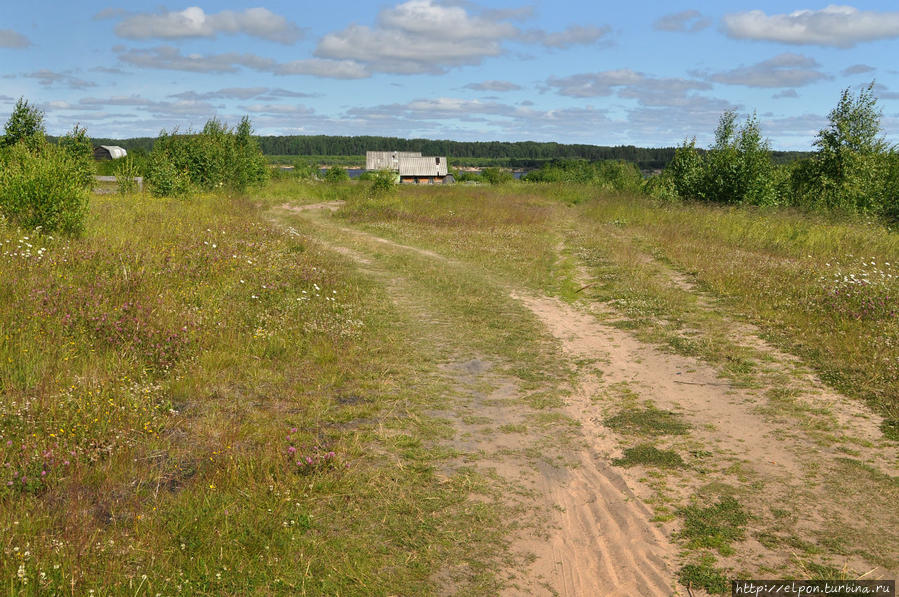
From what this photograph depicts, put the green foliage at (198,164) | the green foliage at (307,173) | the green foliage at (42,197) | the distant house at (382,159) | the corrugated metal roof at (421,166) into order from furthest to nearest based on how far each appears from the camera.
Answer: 1. the corrugated metal roof at (421,166)
2. the distant house at (382,159)
3. the green foliage at (307,173)
4. the green foliage at (198,164)
5. the green foliage at (42,197)

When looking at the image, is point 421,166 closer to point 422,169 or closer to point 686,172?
point 422,169

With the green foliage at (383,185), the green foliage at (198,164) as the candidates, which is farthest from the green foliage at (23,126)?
the green foliage at (383,185)

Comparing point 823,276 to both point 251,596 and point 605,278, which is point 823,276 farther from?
point 251,596

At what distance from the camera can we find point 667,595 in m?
3.74

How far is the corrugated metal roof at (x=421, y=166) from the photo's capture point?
316 ft

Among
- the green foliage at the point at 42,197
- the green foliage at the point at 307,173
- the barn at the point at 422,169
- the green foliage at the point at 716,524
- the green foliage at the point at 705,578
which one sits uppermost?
the barn at the point at 422,169

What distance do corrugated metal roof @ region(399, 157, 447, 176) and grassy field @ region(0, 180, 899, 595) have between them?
83230mm

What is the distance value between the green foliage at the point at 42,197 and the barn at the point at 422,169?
3312 inches

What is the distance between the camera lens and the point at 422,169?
3821 inches

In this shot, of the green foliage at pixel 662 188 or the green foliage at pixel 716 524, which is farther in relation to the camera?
the green foliage at pixel 662 188

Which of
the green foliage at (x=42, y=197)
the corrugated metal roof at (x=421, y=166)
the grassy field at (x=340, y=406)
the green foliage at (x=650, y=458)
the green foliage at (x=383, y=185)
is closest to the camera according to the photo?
the grassy field at (x=340, y=406)

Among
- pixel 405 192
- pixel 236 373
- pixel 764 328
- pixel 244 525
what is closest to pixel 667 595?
pixel 244 525

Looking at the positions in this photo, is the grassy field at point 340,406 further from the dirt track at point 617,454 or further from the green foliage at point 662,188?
the green foliage at point 662,188

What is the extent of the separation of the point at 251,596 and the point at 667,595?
2.50 meters
